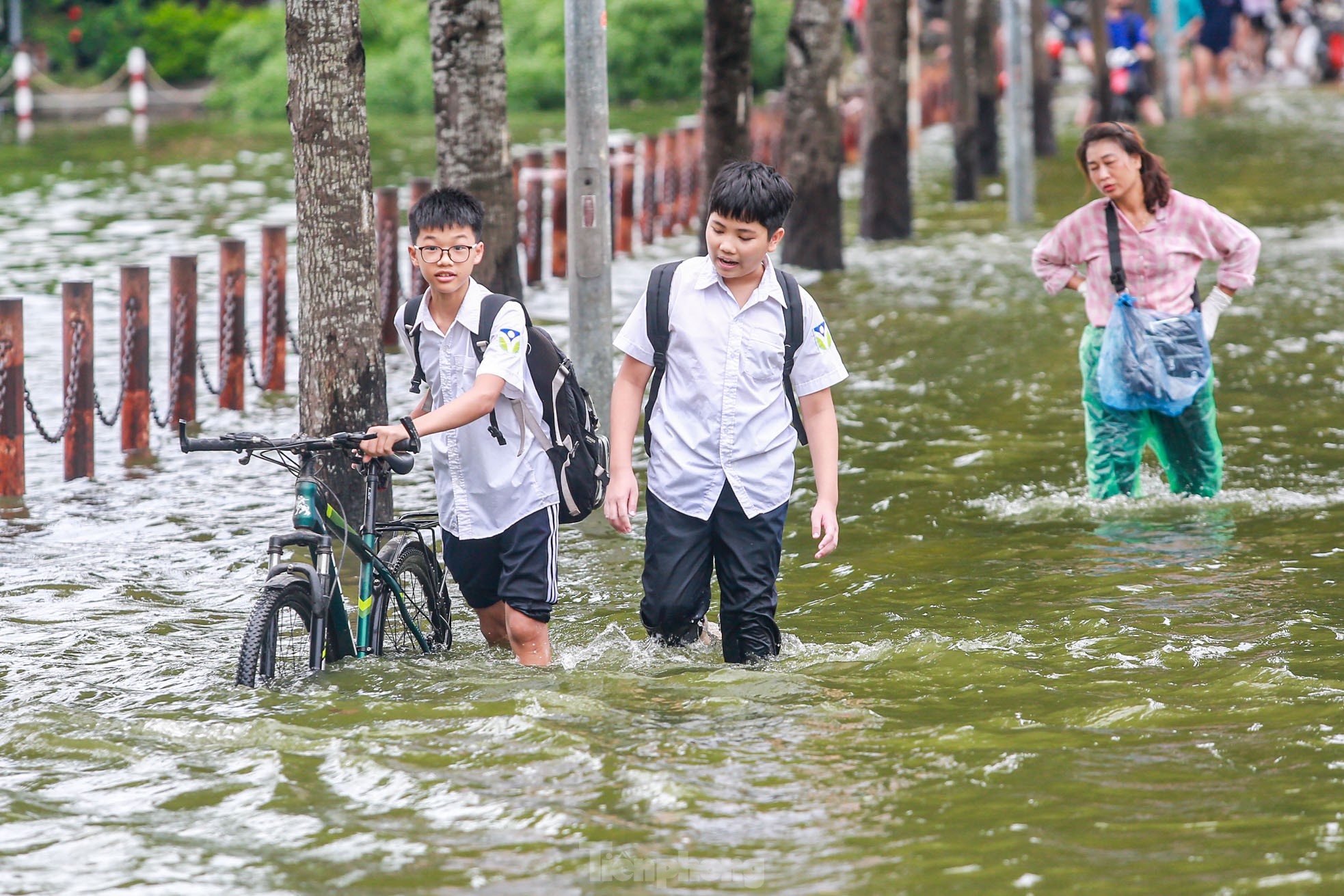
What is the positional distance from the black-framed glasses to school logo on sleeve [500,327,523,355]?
264 millimetres

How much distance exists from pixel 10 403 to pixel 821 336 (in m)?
5.25

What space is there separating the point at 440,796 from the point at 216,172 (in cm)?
2236

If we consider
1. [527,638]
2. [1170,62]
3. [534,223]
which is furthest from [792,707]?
[1170,62]

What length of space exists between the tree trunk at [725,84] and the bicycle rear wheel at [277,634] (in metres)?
9.41

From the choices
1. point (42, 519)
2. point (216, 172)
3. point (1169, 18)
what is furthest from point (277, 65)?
point (42, 519)

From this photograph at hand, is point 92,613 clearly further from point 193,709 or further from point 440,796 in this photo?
point 440,796

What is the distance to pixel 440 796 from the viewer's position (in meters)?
5.28

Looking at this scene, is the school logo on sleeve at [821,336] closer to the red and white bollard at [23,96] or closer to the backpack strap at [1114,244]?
the backpack strap at [1114,244]

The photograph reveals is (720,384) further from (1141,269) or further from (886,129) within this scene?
(886,129)

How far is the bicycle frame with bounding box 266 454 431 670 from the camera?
574 cm

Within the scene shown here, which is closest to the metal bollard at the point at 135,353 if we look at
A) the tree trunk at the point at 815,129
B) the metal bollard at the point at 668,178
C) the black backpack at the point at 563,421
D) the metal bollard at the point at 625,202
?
the black backpack at the point at 563,421

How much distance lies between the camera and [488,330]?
19.7ft

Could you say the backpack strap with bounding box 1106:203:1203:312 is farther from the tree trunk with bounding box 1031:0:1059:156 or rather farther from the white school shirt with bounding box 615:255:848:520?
the tree trunk with bounding box 1031:0:1059:156

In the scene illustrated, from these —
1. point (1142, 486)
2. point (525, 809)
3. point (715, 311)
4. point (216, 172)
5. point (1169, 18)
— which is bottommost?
point (525, 809)
